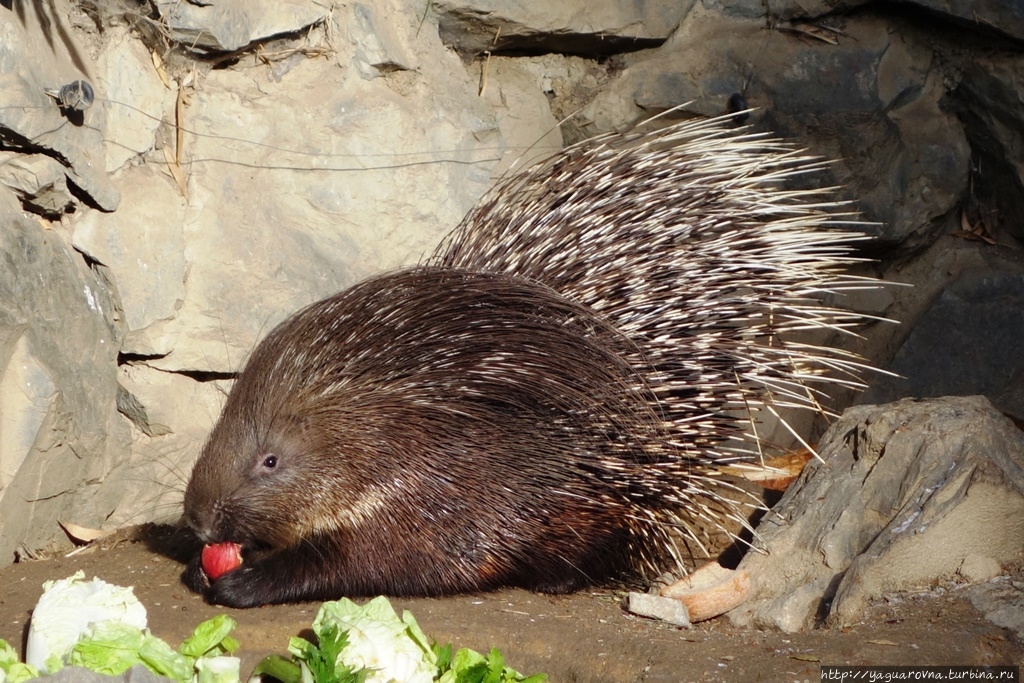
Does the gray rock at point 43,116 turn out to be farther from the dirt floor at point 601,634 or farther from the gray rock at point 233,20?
the dirt floor at point 601,634

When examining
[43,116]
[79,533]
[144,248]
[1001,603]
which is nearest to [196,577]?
[79,533]

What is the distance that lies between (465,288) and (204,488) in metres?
0.88

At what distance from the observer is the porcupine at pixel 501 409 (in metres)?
2.83

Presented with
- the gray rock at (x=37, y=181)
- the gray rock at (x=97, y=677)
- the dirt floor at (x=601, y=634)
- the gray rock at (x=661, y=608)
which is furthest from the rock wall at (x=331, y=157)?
the gray rock at (x=661, y=608)

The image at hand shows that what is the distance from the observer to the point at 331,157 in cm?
360

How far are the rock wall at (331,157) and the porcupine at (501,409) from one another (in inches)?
23.6

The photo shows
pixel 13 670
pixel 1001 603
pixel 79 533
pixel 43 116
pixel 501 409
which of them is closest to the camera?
pixel 13 670

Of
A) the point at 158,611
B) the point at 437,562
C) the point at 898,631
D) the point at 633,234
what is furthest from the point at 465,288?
the point at 898,631

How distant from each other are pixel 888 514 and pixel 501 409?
1095 mm

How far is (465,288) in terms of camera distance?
286 centimetres

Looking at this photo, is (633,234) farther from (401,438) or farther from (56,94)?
(56,94)

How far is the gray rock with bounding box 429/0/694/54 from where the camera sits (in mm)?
3809

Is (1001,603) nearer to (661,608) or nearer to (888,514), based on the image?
(888,514)

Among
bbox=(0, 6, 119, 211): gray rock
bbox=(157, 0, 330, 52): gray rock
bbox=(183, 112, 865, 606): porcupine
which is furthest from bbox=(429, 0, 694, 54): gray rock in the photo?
bbox=(0, 6, 119, 211): gray rock
